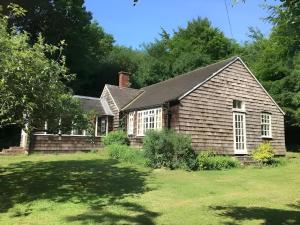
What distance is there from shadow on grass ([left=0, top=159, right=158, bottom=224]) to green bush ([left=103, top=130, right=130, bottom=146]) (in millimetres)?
6563

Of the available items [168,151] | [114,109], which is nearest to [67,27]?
[114,109]

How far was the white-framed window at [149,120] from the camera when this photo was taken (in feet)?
73.0

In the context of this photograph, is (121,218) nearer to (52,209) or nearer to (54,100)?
(52,209)

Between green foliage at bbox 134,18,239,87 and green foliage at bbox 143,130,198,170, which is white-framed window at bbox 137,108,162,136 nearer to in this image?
green foliage at bbox 143,130,198,170

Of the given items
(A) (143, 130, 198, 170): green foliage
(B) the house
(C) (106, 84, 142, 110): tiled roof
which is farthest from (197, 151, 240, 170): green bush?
(C) (106, 84, 142, 110): tiled roof

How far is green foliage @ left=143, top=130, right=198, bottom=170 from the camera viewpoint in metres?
18.2

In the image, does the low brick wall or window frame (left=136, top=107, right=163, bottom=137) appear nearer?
window frame (left=136, top=107, right=163, bottom=137)

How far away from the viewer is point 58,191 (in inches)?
479

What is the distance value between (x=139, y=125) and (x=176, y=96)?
4609 millimetres

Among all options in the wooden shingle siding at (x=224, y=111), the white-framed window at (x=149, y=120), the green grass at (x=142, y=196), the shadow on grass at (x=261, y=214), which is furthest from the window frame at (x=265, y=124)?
the shadow on grass at (x=261, y=214)

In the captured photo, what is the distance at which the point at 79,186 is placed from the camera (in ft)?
43.0

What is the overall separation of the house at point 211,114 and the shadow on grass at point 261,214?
10.5m

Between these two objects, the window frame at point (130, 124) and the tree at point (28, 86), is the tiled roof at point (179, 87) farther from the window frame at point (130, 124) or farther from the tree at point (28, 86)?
the tree at point (28, 86)

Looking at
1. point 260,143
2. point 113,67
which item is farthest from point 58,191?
point 113,67
